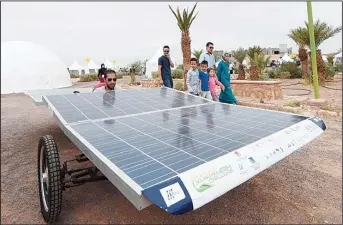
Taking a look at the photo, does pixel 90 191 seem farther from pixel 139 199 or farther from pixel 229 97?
pixel 229 97

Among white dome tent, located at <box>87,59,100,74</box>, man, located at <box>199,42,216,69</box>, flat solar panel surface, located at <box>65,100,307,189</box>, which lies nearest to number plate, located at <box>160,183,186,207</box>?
flat solar panel surface, located at <box>65,100,307,189</box>

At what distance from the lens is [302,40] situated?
18.7 m

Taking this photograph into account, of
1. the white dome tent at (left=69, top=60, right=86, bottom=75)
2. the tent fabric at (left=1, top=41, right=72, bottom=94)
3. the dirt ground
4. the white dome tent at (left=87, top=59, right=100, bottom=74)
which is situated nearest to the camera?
the dirt ground

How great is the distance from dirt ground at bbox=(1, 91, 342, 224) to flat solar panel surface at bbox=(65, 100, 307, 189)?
3.65 feet

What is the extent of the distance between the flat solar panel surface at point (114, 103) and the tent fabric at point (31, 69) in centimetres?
2266

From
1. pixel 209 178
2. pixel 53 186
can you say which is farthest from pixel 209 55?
pixel 209 178

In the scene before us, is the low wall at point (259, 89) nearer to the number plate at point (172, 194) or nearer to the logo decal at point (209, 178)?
the logo decal at point (209, 178)

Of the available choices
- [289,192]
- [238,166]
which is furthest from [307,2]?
[238,166]

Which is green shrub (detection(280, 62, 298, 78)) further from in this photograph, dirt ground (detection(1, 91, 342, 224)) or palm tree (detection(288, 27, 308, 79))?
dirt ground (detection(1, 91, 342, 224))

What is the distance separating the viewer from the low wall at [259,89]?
11461mm

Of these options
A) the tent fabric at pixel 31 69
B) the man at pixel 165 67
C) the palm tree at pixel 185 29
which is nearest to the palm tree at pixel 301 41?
the palm tree at pixel 185 29

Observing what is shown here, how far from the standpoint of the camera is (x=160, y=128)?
11.6ft

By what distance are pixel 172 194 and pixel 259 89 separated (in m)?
11.0

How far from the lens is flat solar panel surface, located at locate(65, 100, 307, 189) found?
236 cm
